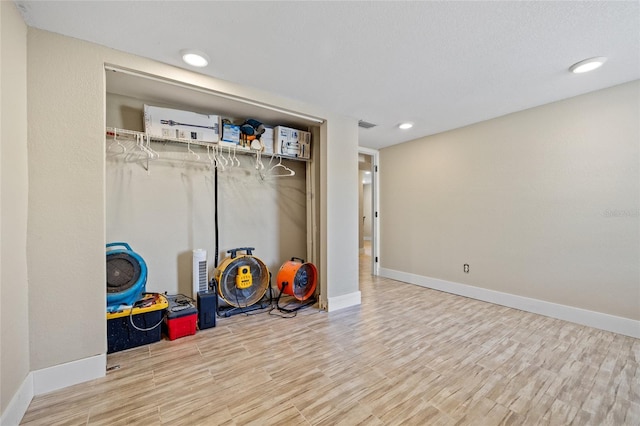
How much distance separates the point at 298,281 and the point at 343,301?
1.95ft

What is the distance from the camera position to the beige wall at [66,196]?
1580 millimetres

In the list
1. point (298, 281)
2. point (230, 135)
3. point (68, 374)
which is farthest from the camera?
point (298, 281)

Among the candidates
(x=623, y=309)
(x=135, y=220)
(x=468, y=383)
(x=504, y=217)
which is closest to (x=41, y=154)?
(x=135, y=220)

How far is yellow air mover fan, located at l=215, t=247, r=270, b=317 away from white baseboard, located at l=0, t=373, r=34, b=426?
132cm

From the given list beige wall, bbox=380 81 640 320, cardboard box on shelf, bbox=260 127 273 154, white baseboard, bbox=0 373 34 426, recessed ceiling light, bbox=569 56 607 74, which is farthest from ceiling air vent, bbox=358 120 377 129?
white baseboard, bbox=0 373 34 426

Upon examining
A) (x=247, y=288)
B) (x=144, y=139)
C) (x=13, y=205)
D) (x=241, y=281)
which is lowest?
(x=247, y=288)

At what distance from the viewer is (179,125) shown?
8.01 feet

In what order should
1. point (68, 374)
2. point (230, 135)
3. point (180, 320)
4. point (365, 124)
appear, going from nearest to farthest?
point (68, 374)
point (180, 320)
point (230, 135)
point (365, 124)

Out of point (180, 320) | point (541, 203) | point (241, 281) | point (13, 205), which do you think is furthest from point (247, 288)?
point (541, 203)

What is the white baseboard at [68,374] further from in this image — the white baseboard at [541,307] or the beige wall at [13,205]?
the white baseboard at [541,307]

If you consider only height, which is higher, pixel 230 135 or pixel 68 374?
pixel 230 135

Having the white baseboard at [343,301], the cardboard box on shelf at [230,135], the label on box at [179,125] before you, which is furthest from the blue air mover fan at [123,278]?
the white baseboard at [343,301]

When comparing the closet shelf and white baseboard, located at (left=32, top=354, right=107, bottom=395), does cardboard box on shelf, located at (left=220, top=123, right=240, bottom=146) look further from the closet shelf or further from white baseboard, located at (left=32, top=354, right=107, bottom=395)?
white baseboard, located at (left=32, top=354, right=107, bottom=395)

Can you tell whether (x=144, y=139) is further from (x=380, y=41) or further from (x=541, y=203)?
(x=541, y=203)
